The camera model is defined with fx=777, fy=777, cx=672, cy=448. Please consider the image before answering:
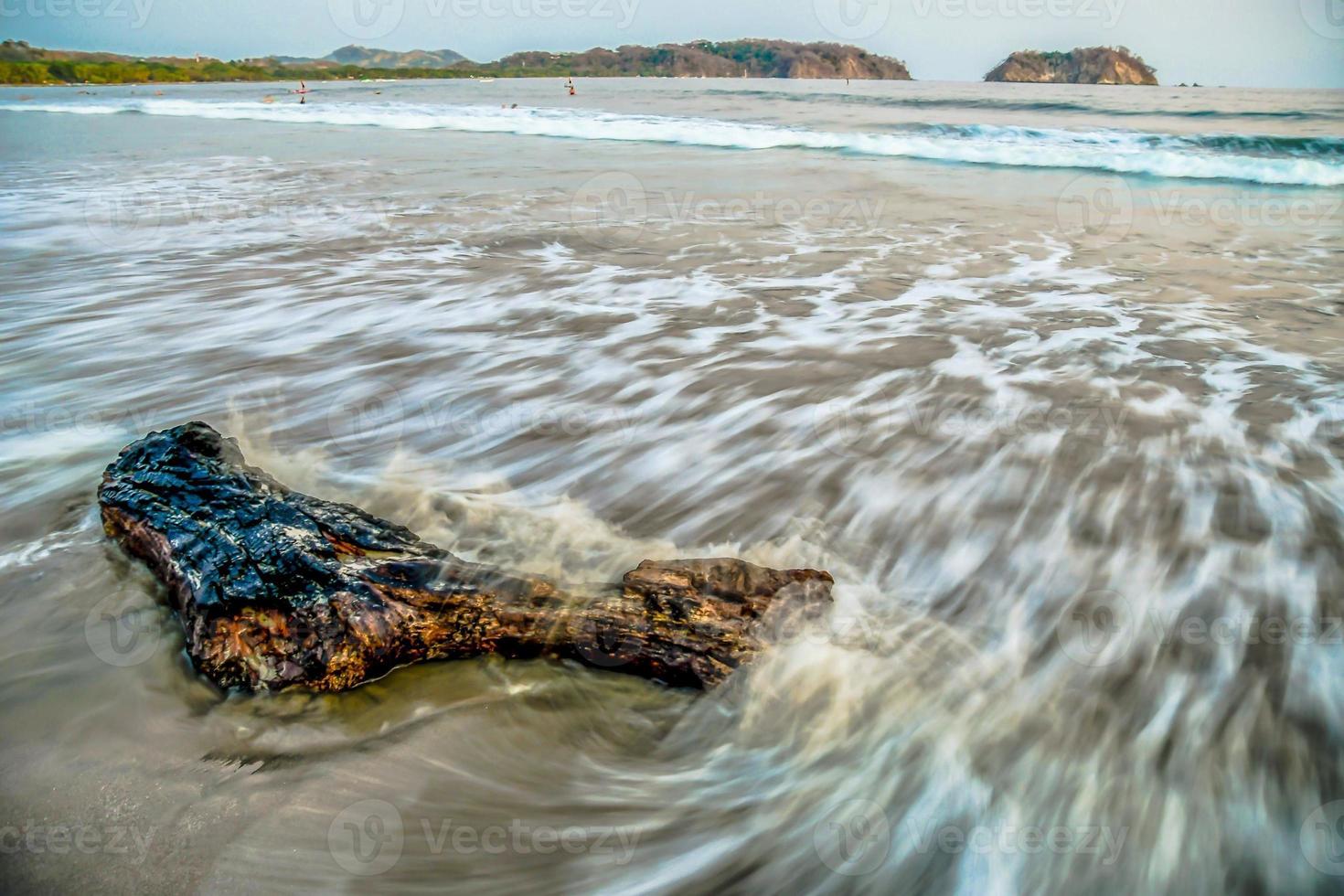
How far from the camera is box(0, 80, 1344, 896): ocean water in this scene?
1.59m

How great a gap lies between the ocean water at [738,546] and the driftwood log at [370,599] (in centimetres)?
7

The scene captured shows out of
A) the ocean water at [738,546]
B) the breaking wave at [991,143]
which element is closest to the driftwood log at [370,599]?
the ocean water at [738,546]

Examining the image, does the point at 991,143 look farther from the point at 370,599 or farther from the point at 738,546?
the point at 370,599

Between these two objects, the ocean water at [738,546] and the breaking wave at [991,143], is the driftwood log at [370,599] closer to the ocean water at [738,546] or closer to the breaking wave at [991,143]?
the ocean water at [738,546]

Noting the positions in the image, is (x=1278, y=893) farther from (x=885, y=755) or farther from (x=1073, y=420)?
(x=1073, y=420)

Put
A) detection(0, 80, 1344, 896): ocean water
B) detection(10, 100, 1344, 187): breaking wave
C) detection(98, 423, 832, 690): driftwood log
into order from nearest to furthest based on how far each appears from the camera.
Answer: detection(0, 80, 1344, 896): ocean water
detection(98, 423, 832, 690): driftwood log
detection(10, 100, 1344, 187): breaking wave

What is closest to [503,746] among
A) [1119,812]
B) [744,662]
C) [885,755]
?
[744,662]

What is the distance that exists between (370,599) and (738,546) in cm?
119

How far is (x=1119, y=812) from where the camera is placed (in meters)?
1.67

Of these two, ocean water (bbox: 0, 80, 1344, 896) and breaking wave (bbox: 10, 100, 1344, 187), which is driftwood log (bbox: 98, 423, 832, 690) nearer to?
ocean water (bbox: 0, 80, 1344, 896)

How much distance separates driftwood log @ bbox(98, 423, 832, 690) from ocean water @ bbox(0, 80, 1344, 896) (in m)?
0.07

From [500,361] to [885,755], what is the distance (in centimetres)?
311

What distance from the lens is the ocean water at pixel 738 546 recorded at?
159 centimetres

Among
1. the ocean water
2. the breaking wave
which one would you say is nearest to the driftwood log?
the ocean water
